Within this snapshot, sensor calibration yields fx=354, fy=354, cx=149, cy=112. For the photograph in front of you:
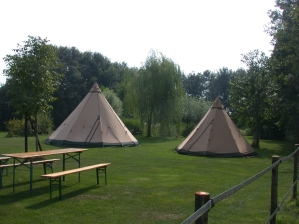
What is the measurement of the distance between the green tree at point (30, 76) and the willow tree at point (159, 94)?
1639cm

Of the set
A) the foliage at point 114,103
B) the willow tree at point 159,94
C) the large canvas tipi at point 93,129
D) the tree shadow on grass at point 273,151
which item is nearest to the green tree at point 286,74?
the tree shadow on grass at point 273,151

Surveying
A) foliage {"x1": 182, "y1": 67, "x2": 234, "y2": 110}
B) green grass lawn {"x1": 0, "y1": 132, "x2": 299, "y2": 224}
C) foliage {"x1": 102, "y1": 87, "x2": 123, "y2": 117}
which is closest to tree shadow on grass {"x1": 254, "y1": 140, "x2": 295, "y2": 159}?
green grass lawn {"x1": 0, "y1": 132, "x2": 299, "y2": 224}

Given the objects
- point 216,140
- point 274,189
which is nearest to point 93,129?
point 216,140

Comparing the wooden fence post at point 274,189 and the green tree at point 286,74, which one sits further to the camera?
the green tree at point 286,74

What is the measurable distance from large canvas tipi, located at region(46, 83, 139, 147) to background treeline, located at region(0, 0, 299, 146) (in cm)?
401

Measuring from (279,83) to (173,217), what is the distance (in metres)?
14.2

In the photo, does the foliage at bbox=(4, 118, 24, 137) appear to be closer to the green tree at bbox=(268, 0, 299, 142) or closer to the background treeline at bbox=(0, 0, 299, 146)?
the background treeline at bbox=(0, 0, 299, 146)

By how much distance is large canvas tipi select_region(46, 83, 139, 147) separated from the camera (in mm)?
19078

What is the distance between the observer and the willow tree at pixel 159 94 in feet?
93.9

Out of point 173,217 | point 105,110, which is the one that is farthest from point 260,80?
point 173,217

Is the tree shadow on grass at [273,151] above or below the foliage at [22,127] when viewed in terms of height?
below

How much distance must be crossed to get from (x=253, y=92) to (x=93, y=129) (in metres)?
9.21

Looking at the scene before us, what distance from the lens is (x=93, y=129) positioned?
64.2ft

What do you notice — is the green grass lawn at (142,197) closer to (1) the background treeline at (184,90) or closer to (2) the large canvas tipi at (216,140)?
(2) the large canvas tipi at (216,140)
